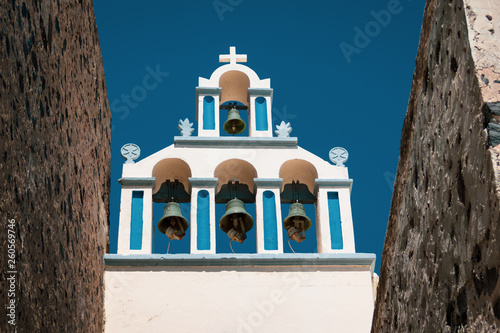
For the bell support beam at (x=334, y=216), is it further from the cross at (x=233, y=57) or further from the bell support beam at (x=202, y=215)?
the cross at (x=233, y=57)

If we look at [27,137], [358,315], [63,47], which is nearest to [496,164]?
[27,137]

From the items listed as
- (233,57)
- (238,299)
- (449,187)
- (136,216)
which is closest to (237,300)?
(238,299)

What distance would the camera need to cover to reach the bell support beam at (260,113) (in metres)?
8.73

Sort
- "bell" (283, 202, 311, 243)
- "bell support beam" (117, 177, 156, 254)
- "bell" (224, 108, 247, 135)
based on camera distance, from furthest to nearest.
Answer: "bell" (224, 108, 247, 135), "bell" (283, 202, 311, 243), "bell support beam" (117, 177, 156, 254)

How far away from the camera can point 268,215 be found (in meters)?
7.96

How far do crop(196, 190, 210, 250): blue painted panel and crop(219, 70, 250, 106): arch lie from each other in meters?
1.87

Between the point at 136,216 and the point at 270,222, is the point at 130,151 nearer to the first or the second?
the point at 136,216

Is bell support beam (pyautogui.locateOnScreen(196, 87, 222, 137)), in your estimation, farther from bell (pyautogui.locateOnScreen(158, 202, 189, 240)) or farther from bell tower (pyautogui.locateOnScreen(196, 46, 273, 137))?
bell (pyautogui.locateOnScreen(158, 202, 189, 240))

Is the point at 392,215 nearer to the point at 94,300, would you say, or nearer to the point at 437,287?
the point at 437,287

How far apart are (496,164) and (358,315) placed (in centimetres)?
475

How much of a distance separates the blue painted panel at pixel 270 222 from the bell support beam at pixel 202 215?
509mm

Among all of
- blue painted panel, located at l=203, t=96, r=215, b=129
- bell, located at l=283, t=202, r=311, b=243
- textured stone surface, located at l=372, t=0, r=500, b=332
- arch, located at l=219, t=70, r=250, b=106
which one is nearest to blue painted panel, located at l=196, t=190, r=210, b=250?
bell, located at l=283, t=202, r=311, b=243

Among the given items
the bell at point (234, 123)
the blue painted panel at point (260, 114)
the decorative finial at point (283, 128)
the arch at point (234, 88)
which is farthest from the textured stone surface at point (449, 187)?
the arch at point (234, 88)

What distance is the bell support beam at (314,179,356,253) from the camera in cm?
766
